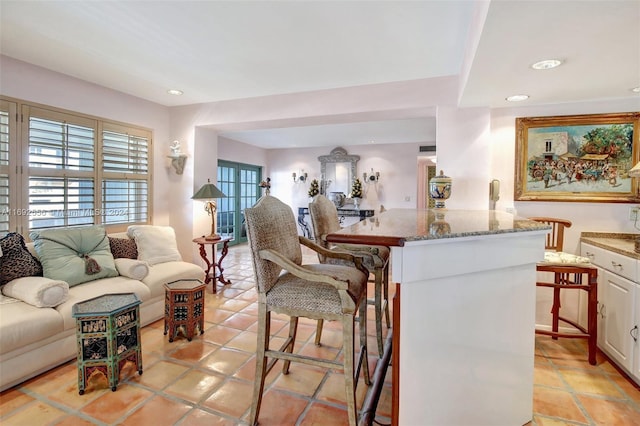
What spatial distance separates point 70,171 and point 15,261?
1138 millimetres

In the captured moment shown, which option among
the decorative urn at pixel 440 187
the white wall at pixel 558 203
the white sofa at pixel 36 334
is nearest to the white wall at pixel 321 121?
the white wall at pixel 558 203

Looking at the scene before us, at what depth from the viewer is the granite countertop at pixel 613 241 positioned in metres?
2.14

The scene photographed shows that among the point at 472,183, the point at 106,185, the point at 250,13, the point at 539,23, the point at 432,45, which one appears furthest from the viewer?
the point at 106,185

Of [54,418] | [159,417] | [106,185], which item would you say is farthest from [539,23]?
[106,185]

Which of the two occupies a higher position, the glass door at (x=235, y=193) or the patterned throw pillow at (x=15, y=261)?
the glass door at (x=235, y=193)

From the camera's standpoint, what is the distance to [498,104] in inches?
114

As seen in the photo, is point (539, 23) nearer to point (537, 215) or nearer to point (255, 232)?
point (255, 232)

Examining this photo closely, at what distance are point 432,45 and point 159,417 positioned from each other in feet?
10.1

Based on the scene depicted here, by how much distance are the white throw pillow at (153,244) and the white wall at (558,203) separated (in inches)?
138

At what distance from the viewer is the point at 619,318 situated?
214cm

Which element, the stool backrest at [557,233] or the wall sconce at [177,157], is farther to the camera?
the wall sconce at [177,157]

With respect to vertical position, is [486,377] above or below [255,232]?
below

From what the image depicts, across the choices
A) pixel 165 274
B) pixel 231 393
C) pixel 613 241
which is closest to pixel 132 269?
pixel 165 274

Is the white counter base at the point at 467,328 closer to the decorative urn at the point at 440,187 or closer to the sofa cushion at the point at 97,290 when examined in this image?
the decorative urn at the point at 440,187
